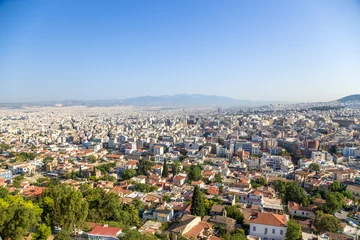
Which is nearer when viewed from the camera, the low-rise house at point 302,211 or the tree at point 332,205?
the tree at point 332,205

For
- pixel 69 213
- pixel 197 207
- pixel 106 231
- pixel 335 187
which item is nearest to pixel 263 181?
pixel 335 187

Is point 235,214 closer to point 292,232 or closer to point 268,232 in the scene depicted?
point 268,232

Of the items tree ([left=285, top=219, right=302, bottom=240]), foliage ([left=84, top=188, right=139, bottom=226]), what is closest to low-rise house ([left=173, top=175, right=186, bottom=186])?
foliage ([left=84, top=188, right=139, bottom=226])

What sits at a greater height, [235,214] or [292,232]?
[292,232]

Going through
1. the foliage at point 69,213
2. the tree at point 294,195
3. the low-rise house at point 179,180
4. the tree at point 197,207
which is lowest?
the low-rise house at point 179,180

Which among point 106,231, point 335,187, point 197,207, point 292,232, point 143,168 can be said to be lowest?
point 143,168

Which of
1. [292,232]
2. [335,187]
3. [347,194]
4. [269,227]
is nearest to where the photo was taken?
[292,232]

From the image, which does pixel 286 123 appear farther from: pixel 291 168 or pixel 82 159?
pixel 82 159

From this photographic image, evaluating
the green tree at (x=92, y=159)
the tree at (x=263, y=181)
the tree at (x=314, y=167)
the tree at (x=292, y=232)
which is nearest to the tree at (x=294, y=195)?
the tree at (x=263, y=181)

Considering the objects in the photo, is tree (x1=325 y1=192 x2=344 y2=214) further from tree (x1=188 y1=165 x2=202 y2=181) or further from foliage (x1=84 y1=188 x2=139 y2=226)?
foliage (x1=84 y1=188 x2=139 y2=226)

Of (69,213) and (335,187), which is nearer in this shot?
(69,213)

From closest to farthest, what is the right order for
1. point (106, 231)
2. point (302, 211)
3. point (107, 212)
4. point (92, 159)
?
1. point (106, 231)
2. point (107, 212)
3. point (302, 211)
4. point (92, 159)

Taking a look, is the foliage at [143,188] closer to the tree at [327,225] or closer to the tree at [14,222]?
the tree at [14,222]
